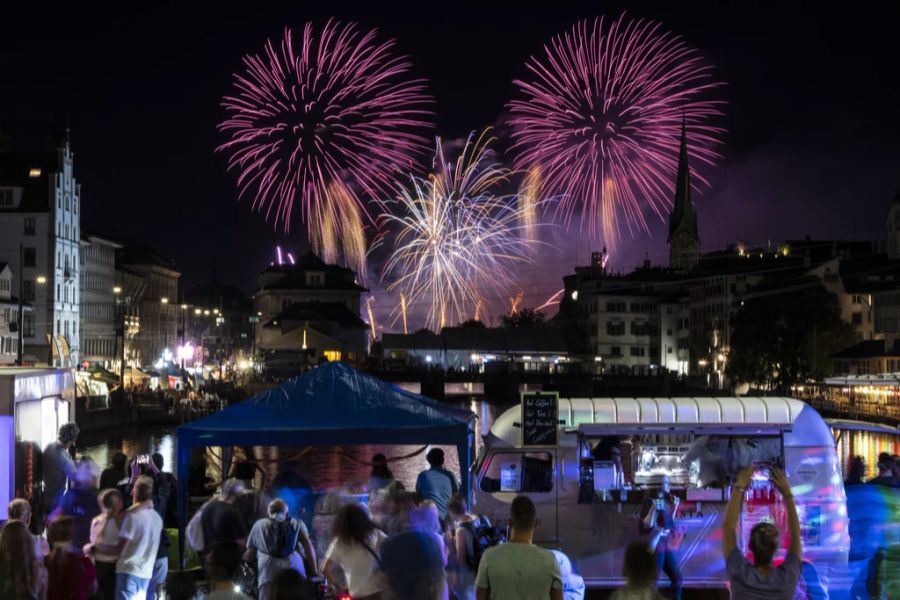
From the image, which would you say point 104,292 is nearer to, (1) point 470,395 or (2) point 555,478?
(1) point 470,395

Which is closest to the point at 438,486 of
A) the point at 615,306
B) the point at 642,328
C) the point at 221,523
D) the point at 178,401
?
the point at 221,523

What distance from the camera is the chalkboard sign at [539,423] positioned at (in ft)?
51.2

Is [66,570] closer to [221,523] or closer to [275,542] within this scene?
[275,542]

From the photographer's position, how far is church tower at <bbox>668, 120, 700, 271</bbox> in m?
190

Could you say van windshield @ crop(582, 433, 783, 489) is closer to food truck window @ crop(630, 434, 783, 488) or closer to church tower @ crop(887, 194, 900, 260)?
food truck window @ crop(630, 434, 783, 488)

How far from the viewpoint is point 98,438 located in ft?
197

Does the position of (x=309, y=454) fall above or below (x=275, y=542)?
below

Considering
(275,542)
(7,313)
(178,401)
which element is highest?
(7,313)

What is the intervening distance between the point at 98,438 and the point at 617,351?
320ft

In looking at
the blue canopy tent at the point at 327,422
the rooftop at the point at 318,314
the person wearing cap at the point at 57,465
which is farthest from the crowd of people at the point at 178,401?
the rooftop at the point at 318,314

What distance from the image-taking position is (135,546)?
10836 millimetres

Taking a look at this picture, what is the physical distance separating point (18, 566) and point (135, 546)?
2734mm

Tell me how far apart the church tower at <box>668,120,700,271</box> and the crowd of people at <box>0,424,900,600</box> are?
176018 mm

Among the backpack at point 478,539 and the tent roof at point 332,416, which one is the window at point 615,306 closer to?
the tent roof at point 332,416
